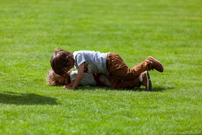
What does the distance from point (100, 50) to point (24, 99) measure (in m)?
4.02

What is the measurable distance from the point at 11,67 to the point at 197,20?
848cm

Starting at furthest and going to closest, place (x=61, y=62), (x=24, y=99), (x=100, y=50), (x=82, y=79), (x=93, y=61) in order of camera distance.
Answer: (x=100, y=50) < (x=82, y=79) < (x=93, y=61) < (x=61, y=62) < (x=24, y=99)

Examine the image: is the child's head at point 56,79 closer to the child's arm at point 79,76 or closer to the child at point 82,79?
the child at point 82,79

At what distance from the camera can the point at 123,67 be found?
5914 mm

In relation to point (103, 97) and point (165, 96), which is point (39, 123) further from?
point (165, 96)

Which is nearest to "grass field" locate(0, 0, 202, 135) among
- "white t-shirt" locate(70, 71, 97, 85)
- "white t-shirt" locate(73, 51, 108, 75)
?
"white t-shirt" locate(70, 71, 97, 85)

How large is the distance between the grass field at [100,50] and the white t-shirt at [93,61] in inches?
13.5

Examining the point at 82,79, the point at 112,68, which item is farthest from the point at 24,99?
the point at 112,68

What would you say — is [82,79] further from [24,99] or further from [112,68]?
[24,99]

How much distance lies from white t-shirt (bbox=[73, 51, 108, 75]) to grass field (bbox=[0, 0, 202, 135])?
343 mm

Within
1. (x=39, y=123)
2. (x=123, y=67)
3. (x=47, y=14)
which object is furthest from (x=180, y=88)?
(x=47, y=14)

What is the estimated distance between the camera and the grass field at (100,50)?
4.32m

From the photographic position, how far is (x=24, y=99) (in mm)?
5070

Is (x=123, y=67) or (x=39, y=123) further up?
(x=123, y=67)
